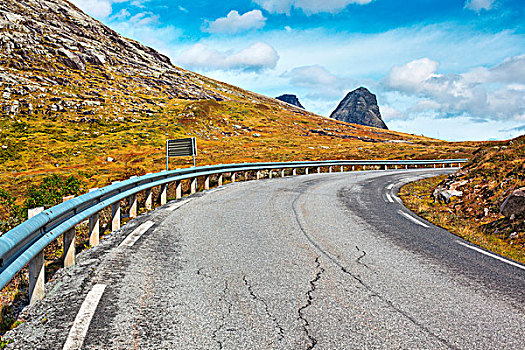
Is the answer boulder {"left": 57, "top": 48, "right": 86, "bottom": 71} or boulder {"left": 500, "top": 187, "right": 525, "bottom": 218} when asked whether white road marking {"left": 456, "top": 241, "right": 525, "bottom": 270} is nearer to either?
boulder {"left": 500, "top": 187, "right": 525, "bottom": 218}

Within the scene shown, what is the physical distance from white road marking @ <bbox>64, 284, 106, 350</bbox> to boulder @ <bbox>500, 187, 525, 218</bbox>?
871cm

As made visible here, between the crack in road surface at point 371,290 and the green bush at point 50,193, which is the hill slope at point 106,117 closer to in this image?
the green bush at point 50,193

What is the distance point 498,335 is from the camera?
321 cm

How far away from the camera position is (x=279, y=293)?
405 cm

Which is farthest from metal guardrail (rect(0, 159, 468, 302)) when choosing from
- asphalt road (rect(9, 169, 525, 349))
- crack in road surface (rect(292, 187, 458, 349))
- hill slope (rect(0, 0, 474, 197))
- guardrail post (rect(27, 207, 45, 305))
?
hill slope (rect(0, 0, 474, 197))

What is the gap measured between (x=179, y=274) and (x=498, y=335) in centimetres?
341

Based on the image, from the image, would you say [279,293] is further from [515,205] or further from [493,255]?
[515,205]

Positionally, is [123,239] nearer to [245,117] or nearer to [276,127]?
[276,127]

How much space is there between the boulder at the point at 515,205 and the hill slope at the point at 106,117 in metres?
19.9

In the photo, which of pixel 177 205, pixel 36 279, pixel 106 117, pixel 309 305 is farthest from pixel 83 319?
pixel 106 117

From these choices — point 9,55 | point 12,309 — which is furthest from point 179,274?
point 9,55

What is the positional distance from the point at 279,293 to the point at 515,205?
24.0 feet

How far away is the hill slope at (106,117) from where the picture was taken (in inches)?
1705

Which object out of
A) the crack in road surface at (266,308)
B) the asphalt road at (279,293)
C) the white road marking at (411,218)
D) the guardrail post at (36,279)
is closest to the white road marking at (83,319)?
the asphalt road at (279,293)
